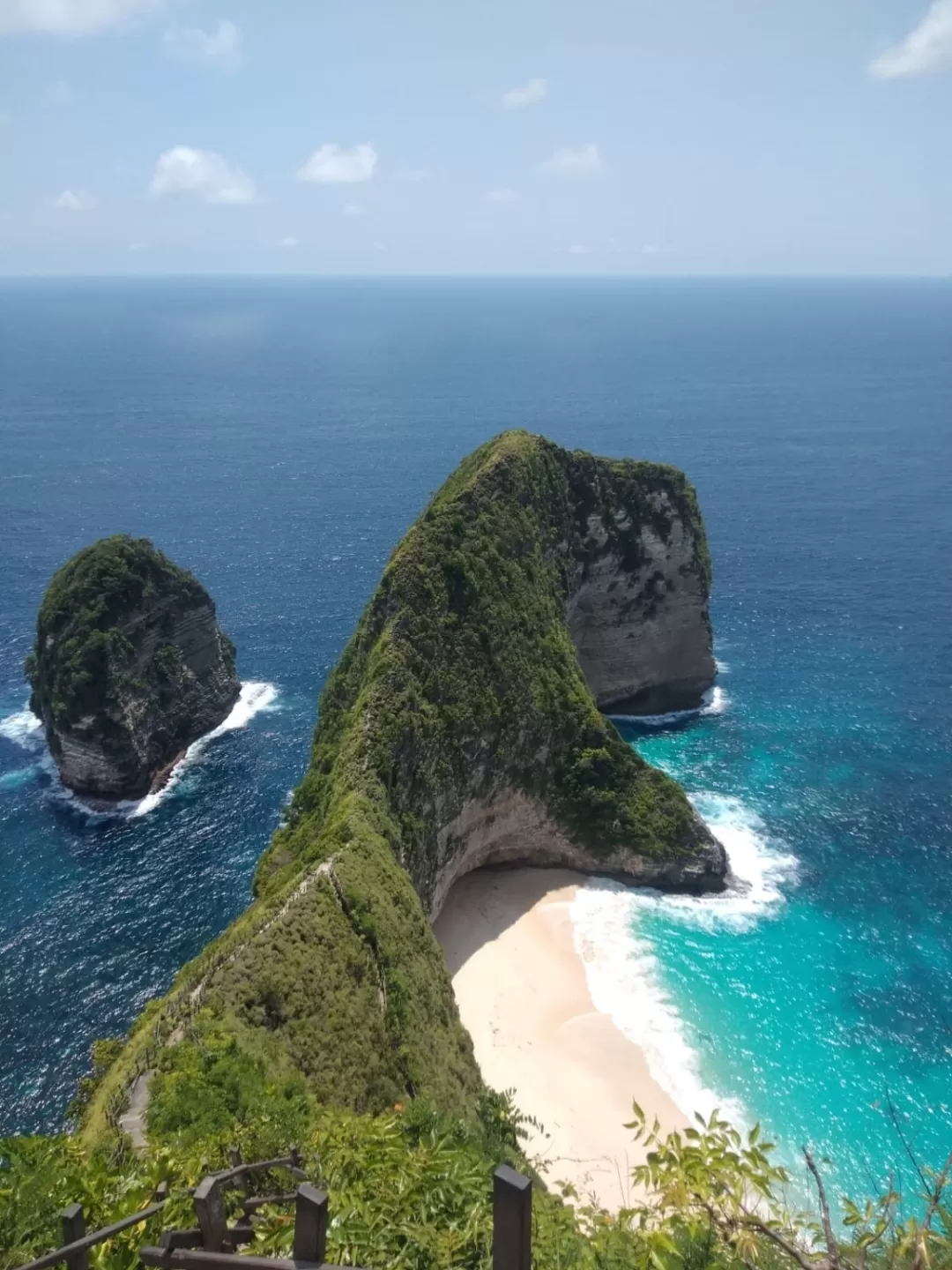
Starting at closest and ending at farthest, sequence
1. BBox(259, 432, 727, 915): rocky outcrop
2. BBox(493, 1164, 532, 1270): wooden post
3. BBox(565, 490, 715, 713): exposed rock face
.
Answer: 1. BBox(493, 1164, 532, 1270): wooden post
2. BBox(259, 432, 727, 915): rocky outcrop
3. BBox(565, 490, 715, 713): exposed rock face

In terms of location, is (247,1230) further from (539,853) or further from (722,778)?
(722,778)

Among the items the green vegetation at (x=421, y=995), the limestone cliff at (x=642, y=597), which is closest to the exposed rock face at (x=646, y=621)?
the limestone cliff at (x=642, y=597)

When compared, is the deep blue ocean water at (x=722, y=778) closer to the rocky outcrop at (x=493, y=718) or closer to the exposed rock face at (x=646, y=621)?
the exposed rock face at (x=646, y=621)

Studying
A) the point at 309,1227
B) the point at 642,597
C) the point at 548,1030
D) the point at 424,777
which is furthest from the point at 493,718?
the point at 309,1227

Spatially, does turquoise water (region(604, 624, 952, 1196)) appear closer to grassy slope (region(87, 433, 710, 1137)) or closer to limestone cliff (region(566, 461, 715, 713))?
limestone cliff (region(566, 461, 715, 713))

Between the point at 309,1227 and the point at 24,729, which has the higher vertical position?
the point at 309,1227

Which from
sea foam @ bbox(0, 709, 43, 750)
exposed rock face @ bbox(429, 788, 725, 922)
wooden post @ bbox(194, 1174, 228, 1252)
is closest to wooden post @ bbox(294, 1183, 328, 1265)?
wooden post @ bbox(194, 1174, 228, 1252)

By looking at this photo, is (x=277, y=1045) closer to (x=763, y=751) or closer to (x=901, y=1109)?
(x=901, y=1109)
